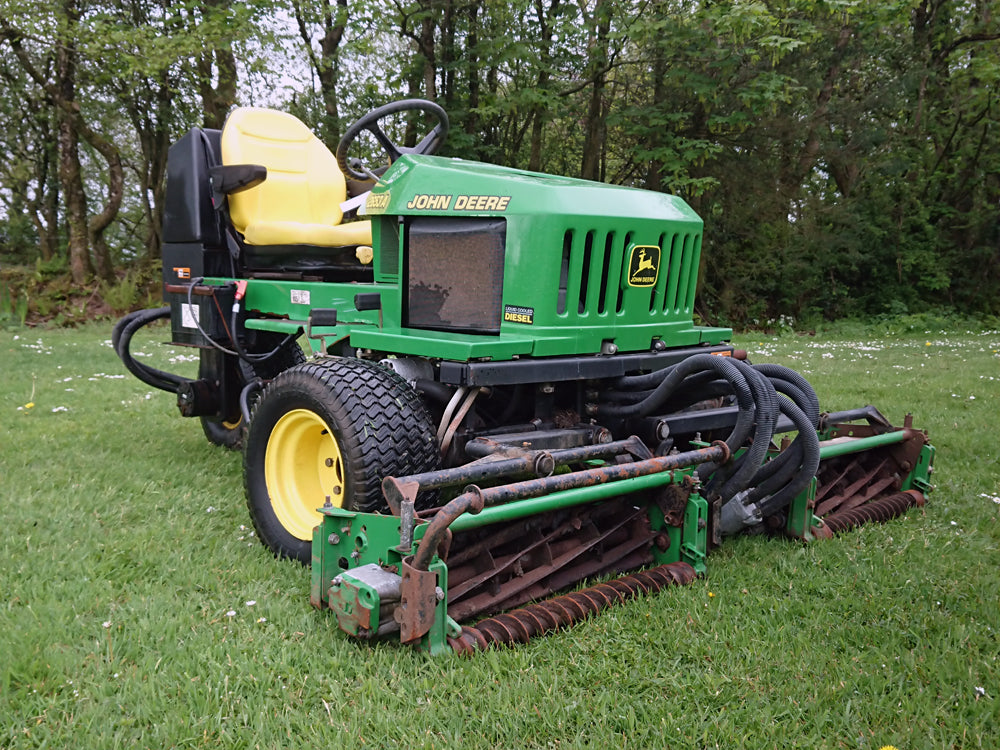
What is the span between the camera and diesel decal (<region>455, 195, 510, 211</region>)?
3285 millimetres

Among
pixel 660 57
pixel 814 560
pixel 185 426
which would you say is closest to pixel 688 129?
pixel 660 57

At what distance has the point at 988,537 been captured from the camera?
3.60 meters

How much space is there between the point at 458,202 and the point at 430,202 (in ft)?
0.51

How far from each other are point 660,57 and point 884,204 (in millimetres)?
6501

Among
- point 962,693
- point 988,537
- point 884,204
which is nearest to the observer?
point 962,693

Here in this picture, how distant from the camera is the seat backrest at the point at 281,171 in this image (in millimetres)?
4641

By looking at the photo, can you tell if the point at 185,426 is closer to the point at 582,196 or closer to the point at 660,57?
the point at 582,196

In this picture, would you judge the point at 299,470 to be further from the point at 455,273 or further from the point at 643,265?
the point at 643,265

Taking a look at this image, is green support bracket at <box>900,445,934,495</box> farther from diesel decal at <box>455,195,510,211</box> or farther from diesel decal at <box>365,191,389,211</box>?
diesel decal at <box>365,191,389,211</box>

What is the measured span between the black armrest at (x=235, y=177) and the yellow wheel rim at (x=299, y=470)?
1684 millimetres

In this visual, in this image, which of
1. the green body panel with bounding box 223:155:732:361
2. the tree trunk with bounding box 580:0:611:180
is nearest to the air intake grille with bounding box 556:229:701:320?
the green body panel with bounding box 223:155:732:361

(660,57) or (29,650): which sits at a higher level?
(660,57)

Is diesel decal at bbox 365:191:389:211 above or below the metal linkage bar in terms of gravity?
above

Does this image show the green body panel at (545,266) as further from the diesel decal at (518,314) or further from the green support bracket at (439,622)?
the green support bracket at (439,622)
